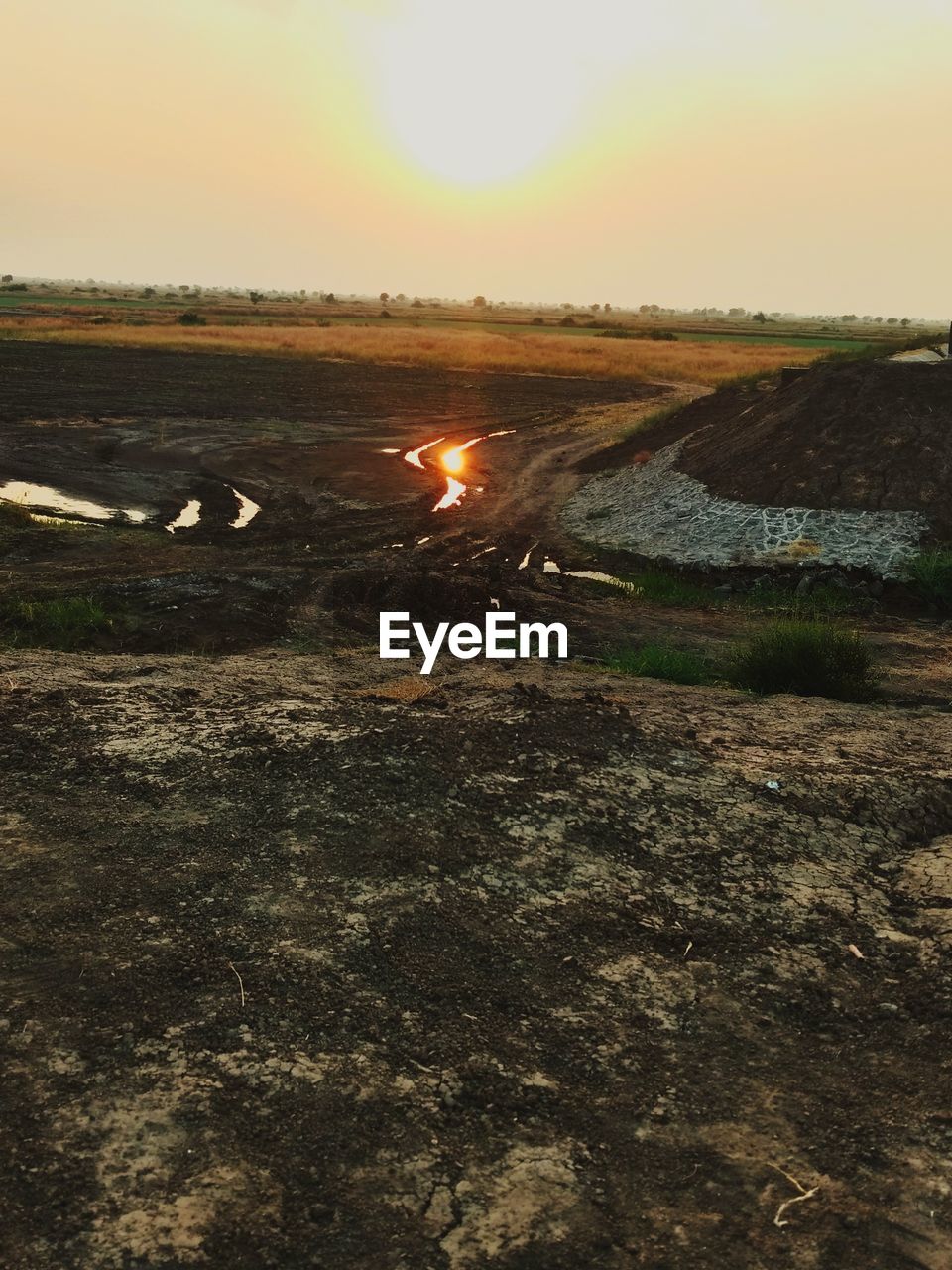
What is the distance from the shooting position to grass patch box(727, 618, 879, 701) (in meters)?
10.3

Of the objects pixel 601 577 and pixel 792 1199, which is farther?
pixel 601 577

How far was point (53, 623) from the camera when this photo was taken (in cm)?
1200

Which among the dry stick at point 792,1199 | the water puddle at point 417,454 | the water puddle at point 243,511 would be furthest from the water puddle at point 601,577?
the dry stick at point 792,1199

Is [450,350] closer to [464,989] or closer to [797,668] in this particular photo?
[797,668]

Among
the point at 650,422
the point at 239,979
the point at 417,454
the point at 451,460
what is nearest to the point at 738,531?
the point at 451,460

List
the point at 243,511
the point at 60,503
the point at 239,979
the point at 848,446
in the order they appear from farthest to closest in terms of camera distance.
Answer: the point at 243,511, the point at 60,503, the point at 848,446, the point at 239,979

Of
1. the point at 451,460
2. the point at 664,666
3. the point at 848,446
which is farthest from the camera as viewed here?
the point at 451,460

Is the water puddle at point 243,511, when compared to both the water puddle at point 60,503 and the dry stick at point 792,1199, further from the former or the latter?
the dry stick at point 792,1199

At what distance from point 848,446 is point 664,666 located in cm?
1056

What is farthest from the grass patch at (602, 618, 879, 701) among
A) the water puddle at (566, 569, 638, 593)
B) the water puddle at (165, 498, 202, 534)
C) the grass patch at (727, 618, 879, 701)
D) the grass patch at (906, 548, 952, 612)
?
the water puddle at (165, 498, 202, 534)

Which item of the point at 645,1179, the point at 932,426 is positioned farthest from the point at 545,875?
the point at 932,426

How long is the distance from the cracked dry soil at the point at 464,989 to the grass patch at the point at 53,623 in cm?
382

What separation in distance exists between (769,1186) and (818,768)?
4.09 m

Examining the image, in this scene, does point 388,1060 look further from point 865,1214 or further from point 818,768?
point 818,768
